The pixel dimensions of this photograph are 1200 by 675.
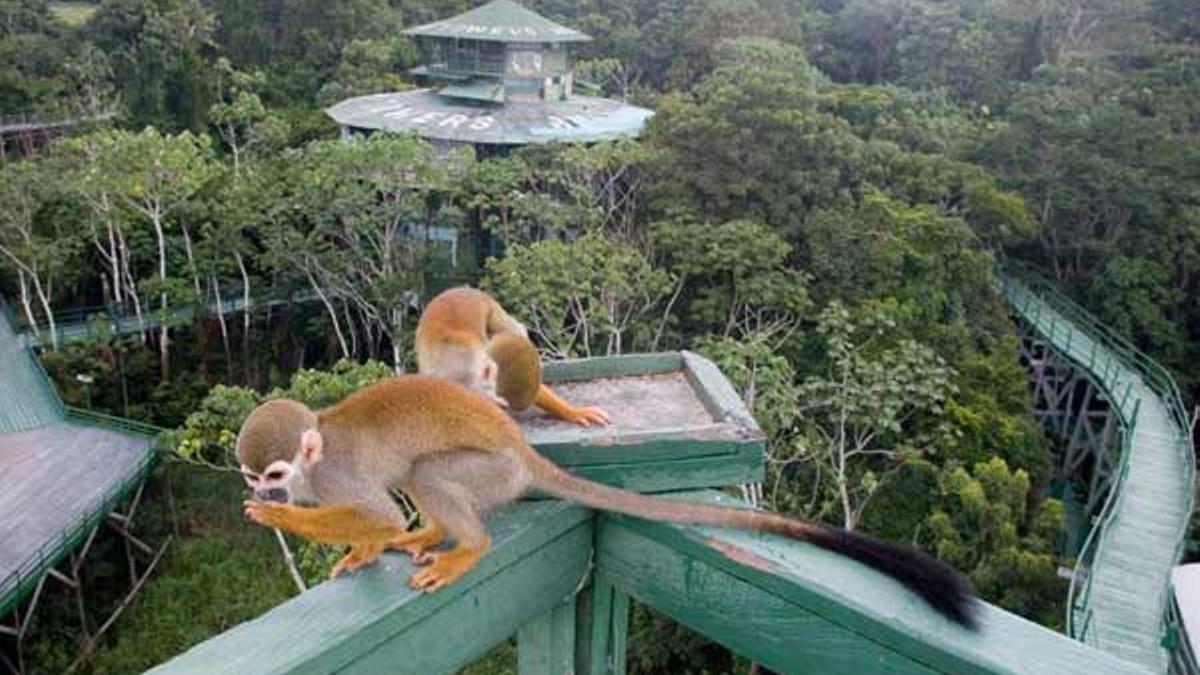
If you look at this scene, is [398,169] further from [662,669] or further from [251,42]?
[251,42]

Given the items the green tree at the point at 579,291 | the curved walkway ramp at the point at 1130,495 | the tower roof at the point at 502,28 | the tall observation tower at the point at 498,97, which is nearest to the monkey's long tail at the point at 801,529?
the curved walkway ramp at the point at 1130,495

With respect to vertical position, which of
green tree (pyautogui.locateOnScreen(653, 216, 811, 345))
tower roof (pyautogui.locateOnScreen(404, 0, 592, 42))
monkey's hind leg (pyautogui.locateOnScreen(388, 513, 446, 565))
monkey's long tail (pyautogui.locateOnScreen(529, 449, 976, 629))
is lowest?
green tree (pyautogui.locateOnScreen(653, 216, 811, 345))

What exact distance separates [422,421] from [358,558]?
0.19 metres

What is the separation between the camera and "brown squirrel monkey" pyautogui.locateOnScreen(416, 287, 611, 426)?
146 centimetres

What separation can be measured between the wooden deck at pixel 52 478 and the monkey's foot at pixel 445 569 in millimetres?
8531

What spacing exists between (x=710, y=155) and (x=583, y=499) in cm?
1093

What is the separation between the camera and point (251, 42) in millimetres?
21891

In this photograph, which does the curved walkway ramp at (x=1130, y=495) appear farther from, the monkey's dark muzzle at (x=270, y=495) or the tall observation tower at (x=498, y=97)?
the tall observation tower at (x=498, y=97)

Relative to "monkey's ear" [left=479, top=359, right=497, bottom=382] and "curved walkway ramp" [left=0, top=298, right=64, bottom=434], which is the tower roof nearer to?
"curved walkway ramp" [left=0, top=298, right=64, bottom=434]

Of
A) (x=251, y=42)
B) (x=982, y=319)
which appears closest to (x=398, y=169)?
Answer: (x=982, y=319)

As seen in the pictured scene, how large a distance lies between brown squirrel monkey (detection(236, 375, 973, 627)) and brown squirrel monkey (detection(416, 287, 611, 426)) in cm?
15

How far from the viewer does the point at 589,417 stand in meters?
1.36

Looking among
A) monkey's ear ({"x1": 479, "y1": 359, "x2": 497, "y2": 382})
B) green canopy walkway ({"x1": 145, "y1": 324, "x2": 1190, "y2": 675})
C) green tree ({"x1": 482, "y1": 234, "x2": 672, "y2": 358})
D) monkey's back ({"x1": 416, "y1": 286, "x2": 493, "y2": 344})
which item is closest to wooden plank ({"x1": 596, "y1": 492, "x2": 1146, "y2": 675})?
green canopy walkway ({"x1": 145, "y1": 324, "x2": 1190, "y2": 675})

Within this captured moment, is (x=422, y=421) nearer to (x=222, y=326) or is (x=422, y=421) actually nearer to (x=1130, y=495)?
(x=1130, y=495)
